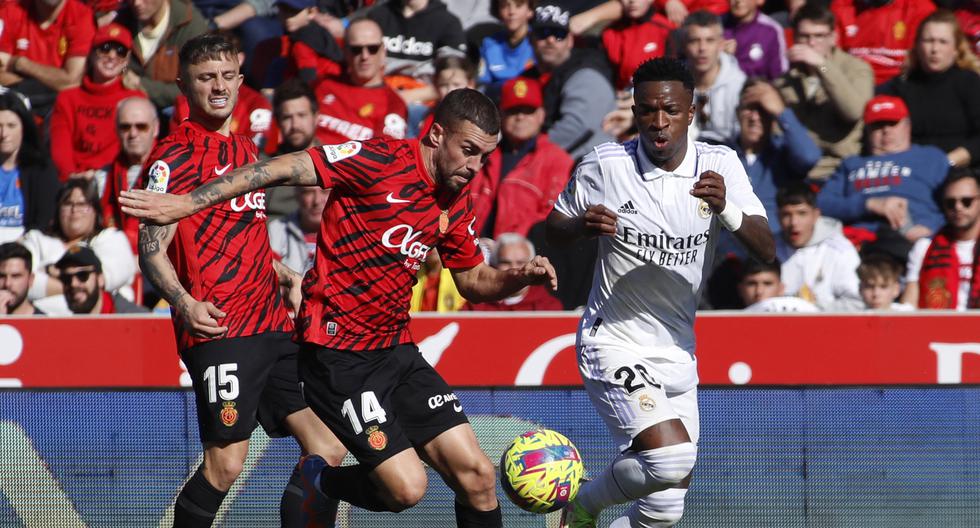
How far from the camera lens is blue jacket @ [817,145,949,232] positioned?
9930 mm

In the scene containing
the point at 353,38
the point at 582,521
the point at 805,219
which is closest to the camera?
the point at 582,521

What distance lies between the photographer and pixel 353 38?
35.9 feet

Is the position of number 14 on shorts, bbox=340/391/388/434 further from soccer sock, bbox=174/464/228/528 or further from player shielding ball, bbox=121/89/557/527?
soccer sock, bbox=174/464/228/528

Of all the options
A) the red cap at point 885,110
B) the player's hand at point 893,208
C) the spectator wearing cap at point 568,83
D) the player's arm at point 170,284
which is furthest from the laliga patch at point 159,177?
the red cap at point 885,110

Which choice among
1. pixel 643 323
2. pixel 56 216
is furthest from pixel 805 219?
pixel 56 216

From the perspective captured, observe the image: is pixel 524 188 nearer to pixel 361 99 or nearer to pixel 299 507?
pixel 361 99

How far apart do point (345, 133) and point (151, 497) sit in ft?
13.5

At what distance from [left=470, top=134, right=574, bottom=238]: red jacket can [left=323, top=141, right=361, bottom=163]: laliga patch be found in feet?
13.2

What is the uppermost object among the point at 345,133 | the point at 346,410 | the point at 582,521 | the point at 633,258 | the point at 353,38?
the point at 353,38

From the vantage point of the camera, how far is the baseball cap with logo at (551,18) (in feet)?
36.8

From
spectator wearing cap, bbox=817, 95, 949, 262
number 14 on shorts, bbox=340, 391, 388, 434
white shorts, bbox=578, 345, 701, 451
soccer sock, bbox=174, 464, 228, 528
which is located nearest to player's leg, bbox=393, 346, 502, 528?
number 14 on shorts, bbox=340, 391, 388, 434

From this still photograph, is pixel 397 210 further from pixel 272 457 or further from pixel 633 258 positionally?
pixel 272 457

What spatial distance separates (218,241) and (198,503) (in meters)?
1.27

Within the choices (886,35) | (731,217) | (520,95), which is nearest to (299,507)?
(731,217)
